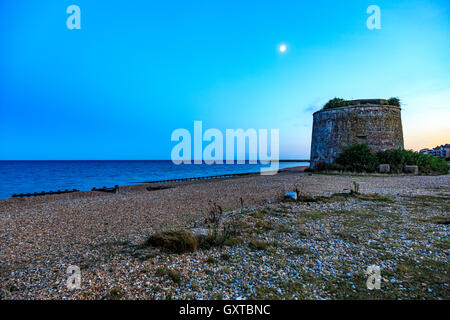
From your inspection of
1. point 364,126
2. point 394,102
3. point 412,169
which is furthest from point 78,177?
point 394,102

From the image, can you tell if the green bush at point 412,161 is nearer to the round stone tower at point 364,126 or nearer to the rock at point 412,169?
the rock at point 412,169

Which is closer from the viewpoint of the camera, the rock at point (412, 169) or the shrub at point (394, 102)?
the rock at point (412, 169)

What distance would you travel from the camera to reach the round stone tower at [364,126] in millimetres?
25266

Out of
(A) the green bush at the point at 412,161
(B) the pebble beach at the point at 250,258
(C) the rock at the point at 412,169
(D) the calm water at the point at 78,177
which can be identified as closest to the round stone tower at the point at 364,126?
(A) the green bush at the point at 412,161

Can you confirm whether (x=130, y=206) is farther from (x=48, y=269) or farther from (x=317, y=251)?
(x=317, y=251)

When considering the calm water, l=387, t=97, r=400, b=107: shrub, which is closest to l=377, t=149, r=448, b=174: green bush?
l=387, t=97, r=400, b=107: shrub

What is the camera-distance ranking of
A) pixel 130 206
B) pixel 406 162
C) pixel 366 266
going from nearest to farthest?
1. pixel 366 266
2. pixel 130 206
3. pixel 406 162

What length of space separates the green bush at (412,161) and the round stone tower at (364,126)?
2.16m

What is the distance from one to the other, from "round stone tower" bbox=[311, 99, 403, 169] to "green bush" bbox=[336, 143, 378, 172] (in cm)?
170

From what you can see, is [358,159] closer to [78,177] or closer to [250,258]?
[250,258]

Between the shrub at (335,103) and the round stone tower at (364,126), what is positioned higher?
the shrub at (335,103)
